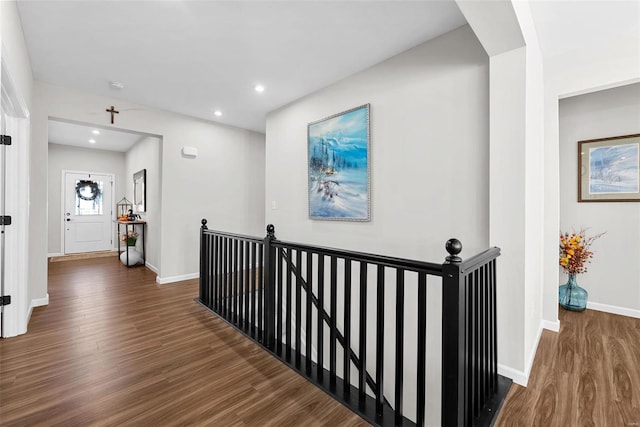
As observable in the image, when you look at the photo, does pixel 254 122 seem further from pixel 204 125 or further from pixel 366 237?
pixel 366 237

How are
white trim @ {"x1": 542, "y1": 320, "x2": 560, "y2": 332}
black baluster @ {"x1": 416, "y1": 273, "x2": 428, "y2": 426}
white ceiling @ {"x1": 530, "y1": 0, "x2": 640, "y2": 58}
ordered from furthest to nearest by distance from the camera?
white trim @ {"x1": 542, "y1": 320, "x2": 560, "y2": 332} < white ceiling @ {"x1": 530, "y1": 0, "x2": 640, "y2": 58} < black baluster @ {"x1": 416, "y1": 273, "x2": 428, "y2": 426}

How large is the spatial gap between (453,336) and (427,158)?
1.62 metres

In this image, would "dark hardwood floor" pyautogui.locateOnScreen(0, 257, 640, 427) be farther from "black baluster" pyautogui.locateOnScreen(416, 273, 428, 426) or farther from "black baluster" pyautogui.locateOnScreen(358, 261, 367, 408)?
"black baluster" pyautogui.locateOnScreen(416, 273, 428, 426)

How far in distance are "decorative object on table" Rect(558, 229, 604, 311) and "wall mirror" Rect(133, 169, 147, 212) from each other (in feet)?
20.9

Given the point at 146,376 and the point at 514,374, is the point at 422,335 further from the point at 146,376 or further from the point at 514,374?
the point at 146,376

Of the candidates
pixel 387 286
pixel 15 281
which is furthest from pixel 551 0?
pixel 15 281

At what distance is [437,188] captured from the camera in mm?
2338

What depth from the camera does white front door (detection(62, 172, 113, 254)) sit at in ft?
21.1

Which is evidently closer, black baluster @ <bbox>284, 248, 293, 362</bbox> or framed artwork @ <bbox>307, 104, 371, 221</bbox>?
black baluster @ <bbox>284, 248, 293, 362</bbox>

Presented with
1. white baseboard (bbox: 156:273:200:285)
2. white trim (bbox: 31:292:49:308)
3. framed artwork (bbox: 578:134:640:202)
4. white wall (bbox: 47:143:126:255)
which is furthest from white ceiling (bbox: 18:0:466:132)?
white wall (bbox: 47:143:126:255)

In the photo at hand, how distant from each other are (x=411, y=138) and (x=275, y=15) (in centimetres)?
146

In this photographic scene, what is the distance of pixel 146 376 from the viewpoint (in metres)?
1.84

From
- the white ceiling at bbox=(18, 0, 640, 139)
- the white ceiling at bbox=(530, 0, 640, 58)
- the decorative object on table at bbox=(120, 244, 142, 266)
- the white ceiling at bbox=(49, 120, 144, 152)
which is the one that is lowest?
the decorative object on table at bbox=(120, 244, 142, 266)

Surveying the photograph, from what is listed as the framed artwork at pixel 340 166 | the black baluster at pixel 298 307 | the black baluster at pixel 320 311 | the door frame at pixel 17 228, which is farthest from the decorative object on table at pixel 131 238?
the black baluster at pixel 320 311
